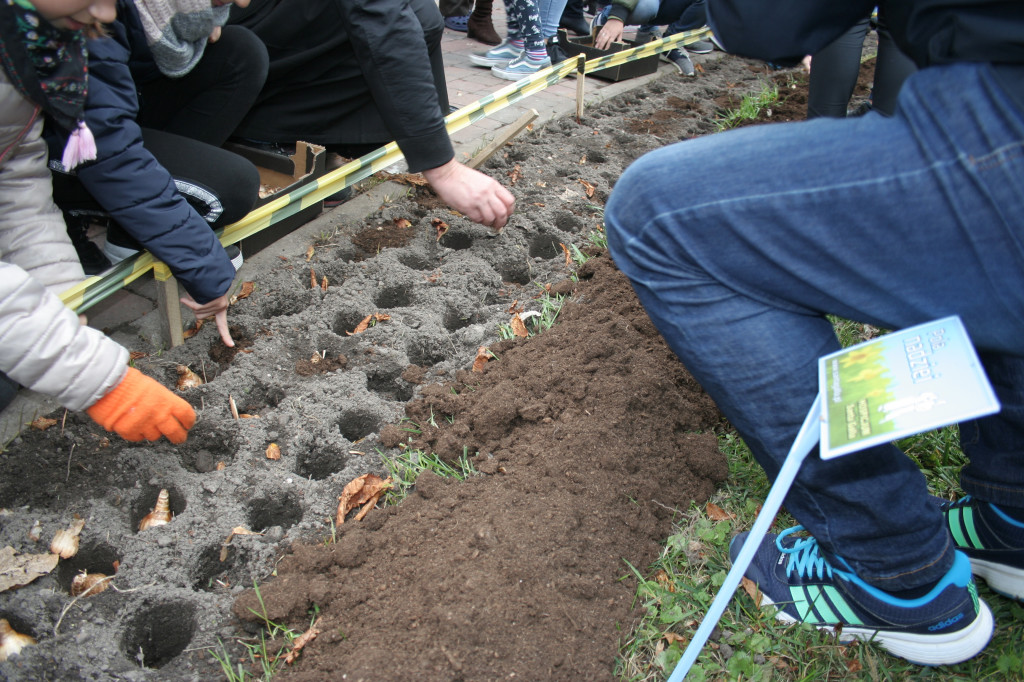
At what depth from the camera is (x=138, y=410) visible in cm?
Result: 173

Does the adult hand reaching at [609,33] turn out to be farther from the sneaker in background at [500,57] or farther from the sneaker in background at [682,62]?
the sneaker in background at [682,62]

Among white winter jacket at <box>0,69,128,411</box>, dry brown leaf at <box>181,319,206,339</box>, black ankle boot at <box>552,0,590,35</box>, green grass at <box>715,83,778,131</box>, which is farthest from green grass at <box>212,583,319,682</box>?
black ankle boot at <box>552,0,590,35</box>

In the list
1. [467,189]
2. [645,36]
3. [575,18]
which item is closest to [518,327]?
[467,189]

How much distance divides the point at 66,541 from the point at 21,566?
105 millimetres

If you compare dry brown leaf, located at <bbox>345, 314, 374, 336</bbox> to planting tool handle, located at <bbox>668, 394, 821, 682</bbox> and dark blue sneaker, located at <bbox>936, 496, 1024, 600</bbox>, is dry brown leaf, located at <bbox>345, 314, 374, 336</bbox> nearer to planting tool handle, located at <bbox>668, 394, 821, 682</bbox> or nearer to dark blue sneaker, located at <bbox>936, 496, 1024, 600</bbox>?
planting tool handle, located at <bbox>668, 394, 821, 682</bbox>

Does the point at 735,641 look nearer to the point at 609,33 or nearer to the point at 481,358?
the point at 481,358

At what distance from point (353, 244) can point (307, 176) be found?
1.13 ft

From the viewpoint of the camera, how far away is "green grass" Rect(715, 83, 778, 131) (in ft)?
15.3

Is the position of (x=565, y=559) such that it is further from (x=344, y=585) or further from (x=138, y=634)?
(x=138, y=634)

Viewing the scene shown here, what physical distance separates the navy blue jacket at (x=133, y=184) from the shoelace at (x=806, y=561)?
183cm

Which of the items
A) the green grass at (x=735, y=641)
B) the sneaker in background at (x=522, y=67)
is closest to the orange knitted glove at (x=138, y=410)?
the green grass at (x=735, y=641)

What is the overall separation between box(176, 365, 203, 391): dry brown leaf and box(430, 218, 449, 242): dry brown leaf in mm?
1267

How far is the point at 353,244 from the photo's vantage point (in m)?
2.98

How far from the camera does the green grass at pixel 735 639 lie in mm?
1467
